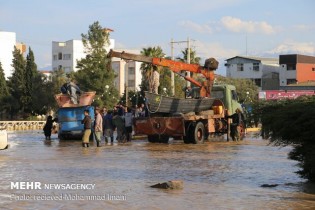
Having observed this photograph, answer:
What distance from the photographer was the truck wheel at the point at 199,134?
26516 millimetres

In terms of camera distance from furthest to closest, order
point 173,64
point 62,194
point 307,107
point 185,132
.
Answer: point 173,64 → point 185,132 → point 307,107 → point 62,194

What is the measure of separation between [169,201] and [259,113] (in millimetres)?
3368

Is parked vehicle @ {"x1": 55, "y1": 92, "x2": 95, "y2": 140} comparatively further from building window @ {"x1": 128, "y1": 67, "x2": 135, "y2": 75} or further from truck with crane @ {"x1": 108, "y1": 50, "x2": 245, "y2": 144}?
building window @ {"x1": 128, "y1": 67, "x2": 135, "y2": 75}

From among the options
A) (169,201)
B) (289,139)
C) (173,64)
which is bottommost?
(169,201)

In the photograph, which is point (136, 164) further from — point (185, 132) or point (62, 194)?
point (185, 132)

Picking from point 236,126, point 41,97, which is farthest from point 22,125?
point 236,126

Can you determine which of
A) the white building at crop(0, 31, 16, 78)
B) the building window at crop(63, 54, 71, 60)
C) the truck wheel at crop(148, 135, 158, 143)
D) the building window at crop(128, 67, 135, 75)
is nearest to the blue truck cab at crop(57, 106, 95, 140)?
the truck wheel at crop(148, 135, 158, 143)

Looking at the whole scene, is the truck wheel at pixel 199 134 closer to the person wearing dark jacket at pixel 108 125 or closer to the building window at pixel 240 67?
the person wearing dark jacket at pixel 108 125

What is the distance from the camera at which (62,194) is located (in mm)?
10891

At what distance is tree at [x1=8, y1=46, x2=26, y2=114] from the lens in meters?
74.1

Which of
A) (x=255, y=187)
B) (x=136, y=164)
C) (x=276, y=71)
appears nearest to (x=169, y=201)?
(x=255, y=187)

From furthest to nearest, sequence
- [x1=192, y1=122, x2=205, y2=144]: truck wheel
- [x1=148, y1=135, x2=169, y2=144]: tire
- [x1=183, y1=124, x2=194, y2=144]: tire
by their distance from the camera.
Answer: [x1=148, y1=135, x2=169, y2=144]: tire < [x1=183, y1=124, x2=194, y2=144]: tire < [x1=192, y1=122, x2=205, y2=144]: truck wheel

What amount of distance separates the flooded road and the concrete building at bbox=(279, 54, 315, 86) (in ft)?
258

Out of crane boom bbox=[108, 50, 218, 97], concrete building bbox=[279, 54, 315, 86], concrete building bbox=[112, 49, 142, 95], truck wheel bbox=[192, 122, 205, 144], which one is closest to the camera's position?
truck wheel bbox=[192, 122, 205, 144]
